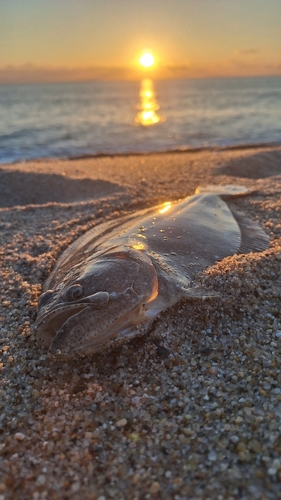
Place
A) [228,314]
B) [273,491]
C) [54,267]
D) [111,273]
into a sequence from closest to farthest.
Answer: [273,491], [111,273], [228,314], [54,267]

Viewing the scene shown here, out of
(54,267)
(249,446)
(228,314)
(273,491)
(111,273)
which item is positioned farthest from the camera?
(54,267)

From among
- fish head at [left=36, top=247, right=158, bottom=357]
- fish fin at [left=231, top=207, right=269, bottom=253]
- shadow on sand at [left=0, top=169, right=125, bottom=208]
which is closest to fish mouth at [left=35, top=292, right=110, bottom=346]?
fish head at [left=36, top=247, right=158, bottom=357]

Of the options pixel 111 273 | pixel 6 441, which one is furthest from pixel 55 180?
pixel 6 441

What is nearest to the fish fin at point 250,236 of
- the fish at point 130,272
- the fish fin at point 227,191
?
the fish at point 130,272

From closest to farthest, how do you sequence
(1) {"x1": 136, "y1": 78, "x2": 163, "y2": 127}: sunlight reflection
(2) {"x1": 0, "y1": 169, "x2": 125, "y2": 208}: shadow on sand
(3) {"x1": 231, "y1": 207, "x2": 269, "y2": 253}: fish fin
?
(3) {"x1": 231, "y1": 207, "x2": 269, "y2": 253}: fish fin, (2) {"x1": 0, "y1": 169, "x2": 125, "y2": 208}: shadow on sand, (1) {"x1": 136, "y1": 78, "x2": 163, "y2": 127}: sunlight reflection

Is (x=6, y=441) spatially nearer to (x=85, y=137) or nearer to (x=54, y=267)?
(x=54, y=267)

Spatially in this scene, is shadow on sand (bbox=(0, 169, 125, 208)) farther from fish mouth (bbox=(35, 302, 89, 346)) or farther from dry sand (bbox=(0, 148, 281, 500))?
fish mouth (bbox=(35, 302, 89, 346))
